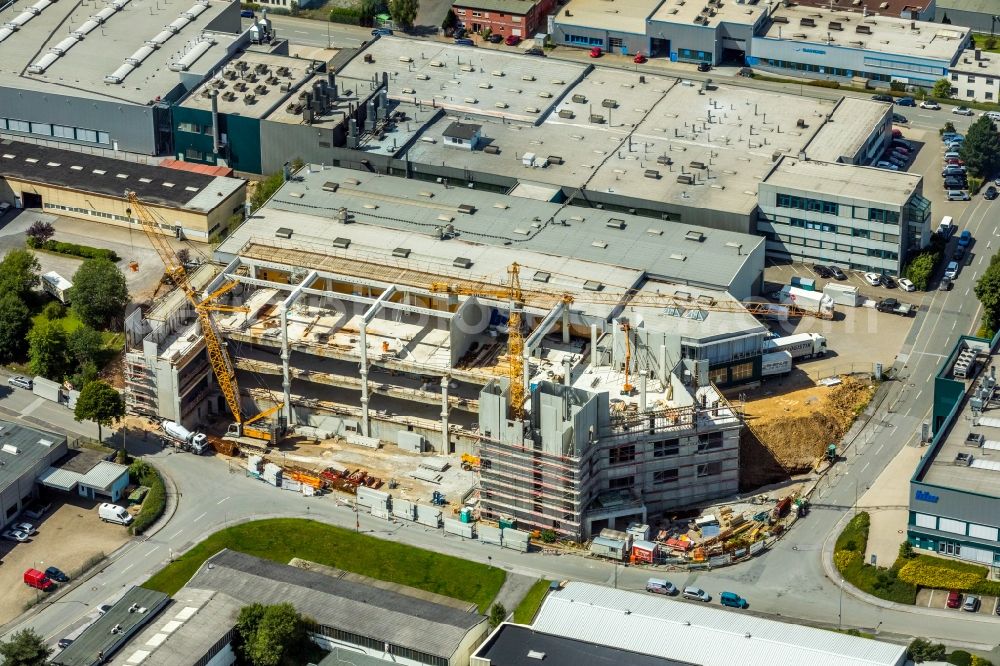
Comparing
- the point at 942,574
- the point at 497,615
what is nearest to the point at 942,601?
the point at 942,574

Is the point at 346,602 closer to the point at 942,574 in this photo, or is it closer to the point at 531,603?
the point at 531,603

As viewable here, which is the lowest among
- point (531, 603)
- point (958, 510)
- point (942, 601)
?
point (531, 603)

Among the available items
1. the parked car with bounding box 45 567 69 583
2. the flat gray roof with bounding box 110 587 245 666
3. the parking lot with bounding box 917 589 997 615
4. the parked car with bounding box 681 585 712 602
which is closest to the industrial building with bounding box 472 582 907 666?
the parked car with bounding box 681 585 712 602

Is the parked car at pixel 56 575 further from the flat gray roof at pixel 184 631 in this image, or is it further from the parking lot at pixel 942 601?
the parking lot at pixel 942 601

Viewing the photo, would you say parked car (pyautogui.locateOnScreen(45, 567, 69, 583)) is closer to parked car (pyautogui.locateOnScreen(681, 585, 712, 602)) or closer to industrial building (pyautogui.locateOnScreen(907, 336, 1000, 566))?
parked car (pyautogui.locateOnScreen(681, 585, 712, 602))

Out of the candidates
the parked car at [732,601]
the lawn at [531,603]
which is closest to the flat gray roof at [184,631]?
the lawn at [531,603]
